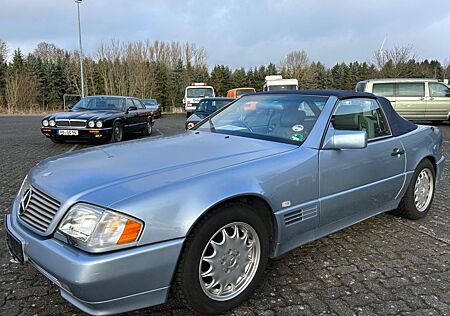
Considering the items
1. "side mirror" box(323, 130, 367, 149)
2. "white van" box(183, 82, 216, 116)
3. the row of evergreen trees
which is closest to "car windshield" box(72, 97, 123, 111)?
"side mirror" box(323, 130, 367, 149)

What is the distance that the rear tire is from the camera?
3990 mm

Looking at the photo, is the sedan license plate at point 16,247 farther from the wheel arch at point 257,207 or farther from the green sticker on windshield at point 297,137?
the green sticker on windshield at point 297,137

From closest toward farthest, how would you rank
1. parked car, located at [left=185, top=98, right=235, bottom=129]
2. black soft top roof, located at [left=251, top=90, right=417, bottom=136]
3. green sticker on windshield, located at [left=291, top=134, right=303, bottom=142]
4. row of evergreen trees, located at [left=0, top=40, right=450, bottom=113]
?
1. green sticker on windshield, located at [left=291, top=134, right=303, bottom=142]
2. black soft top roof, located at [left=251, top=90, right=417, bottom=136]
3. parked car, located at [left=185, top=98, right=235, bottom=129]
4. row of evergreen trees, located at [left=0, top=40, right=450, bottom=113]

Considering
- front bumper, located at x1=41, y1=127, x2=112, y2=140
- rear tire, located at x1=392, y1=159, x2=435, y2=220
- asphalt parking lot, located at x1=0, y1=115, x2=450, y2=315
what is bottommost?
A: asphalt parking lot, located at x1=0, y1=115, x2=450, y2=315

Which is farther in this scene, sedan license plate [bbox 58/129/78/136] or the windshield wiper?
sedan license plate [bbox 58/129/78/136]

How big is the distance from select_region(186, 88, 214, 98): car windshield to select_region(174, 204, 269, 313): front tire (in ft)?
69.8

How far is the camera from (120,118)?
10.4 meters

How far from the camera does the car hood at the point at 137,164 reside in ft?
6.98

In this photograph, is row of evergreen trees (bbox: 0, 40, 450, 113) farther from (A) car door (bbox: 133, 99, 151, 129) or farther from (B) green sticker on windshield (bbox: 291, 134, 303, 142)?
(B) green sticker on windshield (bbox: 291, 134, 303, 142)

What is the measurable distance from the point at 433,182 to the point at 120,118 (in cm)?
826

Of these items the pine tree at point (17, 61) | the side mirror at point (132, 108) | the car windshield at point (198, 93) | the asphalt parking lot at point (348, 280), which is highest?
the pine tree at point (17, 61)

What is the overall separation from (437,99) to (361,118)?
14.6 m

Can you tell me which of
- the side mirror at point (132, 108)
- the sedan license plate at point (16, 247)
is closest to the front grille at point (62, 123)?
the side mirror at point (132, 108)

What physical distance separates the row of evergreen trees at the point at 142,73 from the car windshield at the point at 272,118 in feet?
114
